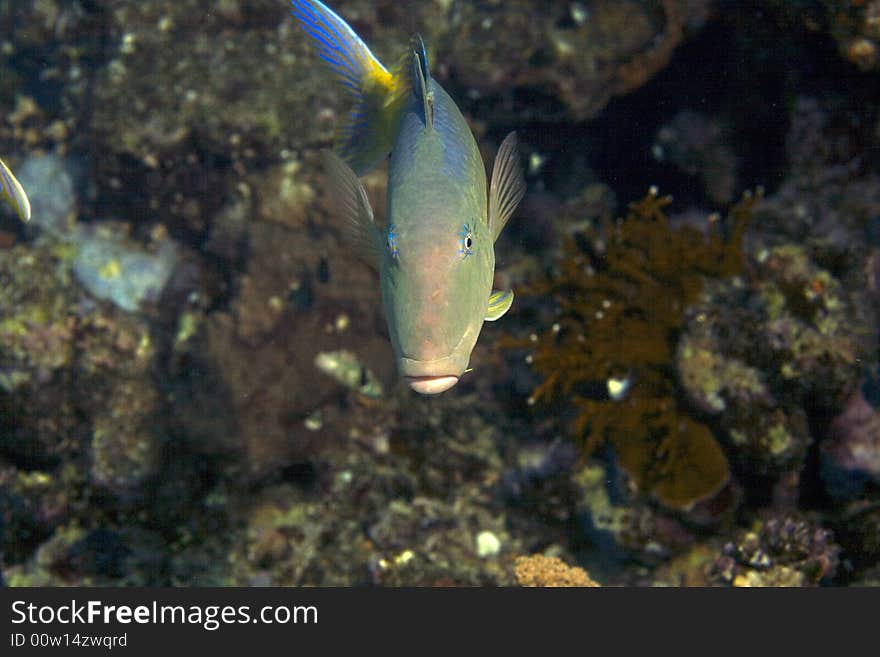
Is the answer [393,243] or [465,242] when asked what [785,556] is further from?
[393,243]

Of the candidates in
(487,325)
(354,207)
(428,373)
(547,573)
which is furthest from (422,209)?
(487,325)

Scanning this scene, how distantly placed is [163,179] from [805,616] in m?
7.25

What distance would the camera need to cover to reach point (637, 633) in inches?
153

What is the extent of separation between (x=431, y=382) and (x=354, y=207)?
849 mm

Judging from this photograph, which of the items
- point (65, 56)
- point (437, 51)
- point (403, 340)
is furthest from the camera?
point (65, 56)

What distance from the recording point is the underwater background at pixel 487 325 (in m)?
4.49

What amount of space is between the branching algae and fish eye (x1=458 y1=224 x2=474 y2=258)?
9.41 feet

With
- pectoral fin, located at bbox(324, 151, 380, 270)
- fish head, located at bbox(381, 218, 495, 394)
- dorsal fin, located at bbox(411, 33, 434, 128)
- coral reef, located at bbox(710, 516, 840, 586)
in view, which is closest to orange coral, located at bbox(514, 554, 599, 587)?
coral reef, located at bbox(710, 516, 840, 586)

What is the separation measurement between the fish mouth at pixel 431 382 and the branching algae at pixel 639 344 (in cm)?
305

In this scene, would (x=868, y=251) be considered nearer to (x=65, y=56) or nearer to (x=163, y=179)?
(x=163, y=179)

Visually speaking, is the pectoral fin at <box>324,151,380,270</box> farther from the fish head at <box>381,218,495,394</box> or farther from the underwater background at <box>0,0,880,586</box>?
the underwater background at <box>0,0,880,586</box>

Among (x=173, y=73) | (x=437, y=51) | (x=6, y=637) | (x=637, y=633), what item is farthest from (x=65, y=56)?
(x=637, y=633)

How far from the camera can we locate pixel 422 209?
2.23 meters

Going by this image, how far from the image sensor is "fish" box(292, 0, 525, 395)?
2047 millimetres
